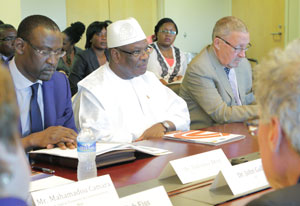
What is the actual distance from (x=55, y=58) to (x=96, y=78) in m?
0.50

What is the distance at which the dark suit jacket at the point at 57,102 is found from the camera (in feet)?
8.44

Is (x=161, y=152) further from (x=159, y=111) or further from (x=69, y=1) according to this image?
(x=69, y=1)

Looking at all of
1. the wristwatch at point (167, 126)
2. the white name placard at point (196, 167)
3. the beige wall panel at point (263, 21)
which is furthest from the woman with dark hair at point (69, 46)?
the white name placard at point (196, 167)

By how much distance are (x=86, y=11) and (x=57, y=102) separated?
222 inches

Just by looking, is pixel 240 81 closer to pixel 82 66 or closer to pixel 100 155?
pixel 100 155

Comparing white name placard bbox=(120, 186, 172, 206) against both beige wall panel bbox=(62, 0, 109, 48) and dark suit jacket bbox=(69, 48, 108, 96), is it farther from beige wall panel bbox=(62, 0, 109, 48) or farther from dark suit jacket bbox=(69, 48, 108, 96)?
beige wall panel bbox=(62, 0, 109, 48)

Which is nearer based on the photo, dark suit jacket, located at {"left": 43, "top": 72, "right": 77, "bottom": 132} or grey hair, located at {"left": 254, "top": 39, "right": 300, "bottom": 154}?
grey hair, located at {"left": 254, "top": 39, "right": 300, "bottom": 154}

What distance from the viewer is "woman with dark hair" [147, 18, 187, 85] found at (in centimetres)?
573

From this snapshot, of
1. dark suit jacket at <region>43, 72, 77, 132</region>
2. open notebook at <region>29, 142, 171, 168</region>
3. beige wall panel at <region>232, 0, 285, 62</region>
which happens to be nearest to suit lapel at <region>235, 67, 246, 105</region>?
dark suit jacket at <region>43, 72, 77, 132</region>

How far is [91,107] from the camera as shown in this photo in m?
2.92

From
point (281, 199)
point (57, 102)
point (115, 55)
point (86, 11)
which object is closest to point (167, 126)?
point (115, 55)

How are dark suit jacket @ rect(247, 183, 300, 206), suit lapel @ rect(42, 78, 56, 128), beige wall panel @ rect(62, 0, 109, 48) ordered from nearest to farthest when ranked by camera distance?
1. dark suit jacket @ rect(247, 183, 300, 206)
2. suit lapel @ rect(42, 78, 56, 128)
3. beige wall panel @ rect(62, 0, 109, 48)

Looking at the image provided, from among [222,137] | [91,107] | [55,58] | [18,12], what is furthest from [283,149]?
[18,12]

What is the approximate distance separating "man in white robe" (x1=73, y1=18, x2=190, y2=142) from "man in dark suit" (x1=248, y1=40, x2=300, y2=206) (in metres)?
1.99
